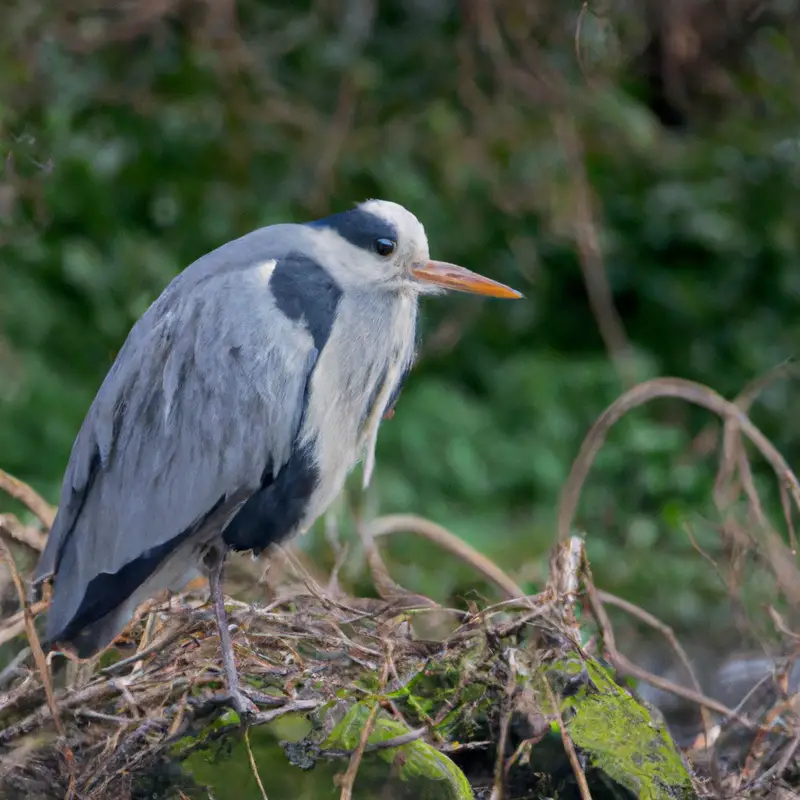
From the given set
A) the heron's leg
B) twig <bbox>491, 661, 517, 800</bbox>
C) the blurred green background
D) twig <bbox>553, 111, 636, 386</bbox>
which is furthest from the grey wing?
twig <bbox>553, 111, 636, 386</bbox>

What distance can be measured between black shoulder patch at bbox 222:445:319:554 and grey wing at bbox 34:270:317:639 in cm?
4

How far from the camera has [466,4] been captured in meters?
6.20

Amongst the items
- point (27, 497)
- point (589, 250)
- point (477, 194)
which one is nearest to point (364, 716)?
point (27, 497)

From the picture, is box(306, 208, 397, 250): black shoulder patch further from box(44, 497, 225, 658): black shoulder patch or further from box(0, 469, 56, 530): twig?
box(0, 469, 56, 530): twig

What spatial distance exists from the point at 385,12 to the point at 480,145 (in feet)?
3.06

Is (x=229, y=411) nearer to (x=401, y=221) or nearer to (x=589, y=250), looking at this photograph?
(x=401, y=221)

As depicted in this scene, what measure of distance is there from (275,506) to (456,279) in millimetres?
582

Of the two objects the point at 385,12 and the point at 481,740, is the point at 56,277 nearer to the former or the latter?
the point at 385,12

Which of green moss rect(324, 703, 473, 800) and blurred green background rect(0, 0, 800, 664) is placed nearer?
green moss rect(324, 703, 473, 800)

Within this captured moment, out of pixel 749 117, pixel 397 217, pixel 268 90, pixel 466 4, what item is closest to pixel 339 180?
pixel 268 90

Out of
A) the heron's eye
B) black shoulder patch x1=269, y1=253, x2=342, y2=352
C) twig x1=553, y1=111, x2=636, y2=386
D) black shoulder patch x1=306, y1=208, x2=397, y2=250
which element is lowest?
twig x1=553, y1=111, x2=636, y2=386

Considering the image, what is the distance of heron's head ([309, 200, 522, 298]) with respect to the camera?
265cm

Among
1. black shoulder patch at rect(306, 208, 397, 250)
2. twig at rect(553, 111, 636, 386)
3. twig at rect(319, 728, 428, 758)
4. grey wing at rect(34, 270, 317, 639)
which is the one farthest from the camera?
twig at rect(553, 111, 636, 386)

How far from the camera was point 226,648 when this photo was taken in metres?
2.27
